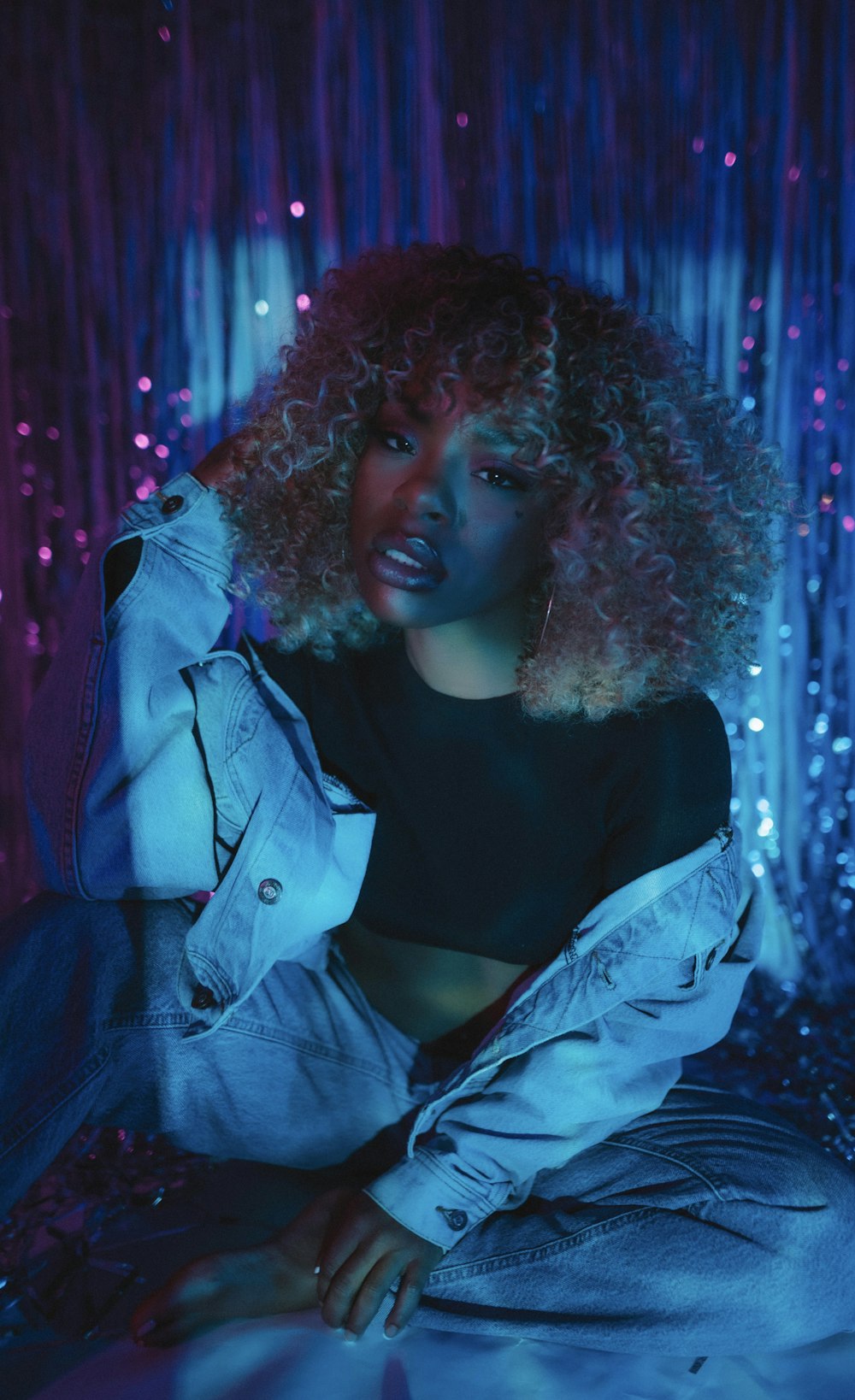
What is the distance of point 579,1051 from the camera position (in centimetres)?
123

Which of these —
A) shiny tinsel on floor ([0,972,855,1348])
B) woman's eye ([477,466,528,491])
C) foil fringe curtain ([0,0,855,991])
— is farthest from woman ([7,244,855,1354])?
foil fringe curtain ([0,0,855,991])

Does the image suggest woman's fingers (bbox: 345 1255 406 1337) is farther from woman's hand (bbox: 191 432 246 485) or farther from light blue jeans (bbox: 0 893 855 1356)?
woman's hand (bbox: 191 432 246 485)

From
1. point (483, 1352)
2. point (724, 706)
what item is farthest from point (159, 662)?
point (724, 706)

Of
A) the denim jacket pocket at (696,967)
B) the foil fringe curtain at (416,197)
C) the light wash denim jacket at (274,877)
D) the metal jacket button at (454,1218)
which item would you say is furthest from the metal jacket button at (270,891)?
the foil fringe curtain at (416,197)

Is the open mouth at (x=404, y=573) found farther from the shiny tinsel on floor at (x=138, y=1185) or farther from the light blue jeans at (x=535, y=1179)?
the shiny tinsel on floor at (x=138, y=1185)

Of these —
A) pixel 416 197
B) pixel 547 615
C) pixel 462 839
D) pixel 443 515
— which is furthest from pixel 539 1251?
pixel 416 197

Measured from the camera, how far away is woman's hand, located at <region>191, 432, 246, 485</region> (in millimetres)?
1372

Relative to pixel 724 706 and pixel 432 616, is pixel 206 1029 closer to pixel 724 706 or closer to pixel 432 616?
pixel 432 616

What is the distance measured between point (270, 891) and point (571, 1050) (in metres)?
0.45

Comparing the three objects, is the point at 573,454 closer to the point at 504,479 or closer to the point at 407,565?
the point at 504,479

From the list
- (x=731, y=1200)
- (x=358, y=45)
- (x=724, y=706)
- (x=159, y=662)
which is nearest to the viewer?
(x=731, y=1200)

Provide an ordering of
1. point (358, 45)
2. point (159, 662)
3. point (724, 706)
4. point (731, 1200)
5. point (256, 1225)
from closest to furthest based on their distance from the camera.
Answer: point (731, 1200) < point (159, 662) < point (256, 1225) < point (358, 45) < point (724, 706)

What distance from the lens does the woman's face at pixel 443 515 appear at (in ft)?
3.87

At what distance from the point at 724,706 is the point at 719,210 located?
43.5 inches
